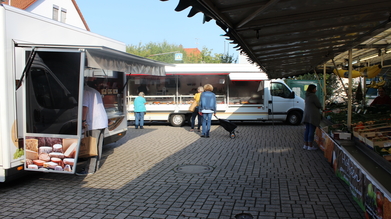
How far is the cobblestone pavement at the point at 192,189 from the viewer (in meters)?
4.59

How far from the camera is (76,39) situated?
269 inches

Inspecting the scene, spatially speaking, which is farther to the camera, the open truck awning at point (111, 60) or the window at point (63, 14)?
the window at point (63, 14)

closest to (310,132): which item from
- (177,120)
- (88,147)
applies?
(88,147)

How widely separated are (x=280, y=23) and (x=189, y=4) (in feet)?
5.58

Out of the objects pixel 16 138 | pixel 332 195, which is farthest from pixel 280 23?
pixel 16 138

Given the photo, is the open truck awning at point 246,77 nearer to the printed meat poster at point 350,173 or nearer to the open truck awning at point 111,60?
the open truck awning at point 111,60

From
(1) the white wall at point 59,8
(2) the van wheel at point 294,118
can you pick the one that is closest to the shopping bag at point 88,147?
(2) the van wheel at point 294,118

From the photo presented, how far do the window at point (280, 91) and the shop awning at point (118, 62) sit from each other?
7.53m

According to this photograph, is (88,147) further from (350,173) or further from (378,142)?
(378,142)

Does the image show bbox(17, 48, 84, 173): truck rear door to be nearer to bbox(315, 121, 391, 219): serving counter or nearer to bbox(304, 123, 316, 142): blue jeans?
bbox(315, 121, 391, 219): serving counter

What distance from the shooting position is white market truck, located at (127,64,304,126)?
48.7 ft

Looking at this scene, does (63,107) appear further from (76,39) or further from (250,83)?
(250,83)

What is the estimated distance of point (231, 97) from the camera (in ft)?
49.8

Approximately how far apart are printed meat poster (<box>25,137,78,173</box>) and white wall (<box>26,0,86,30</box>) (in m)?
27.8
